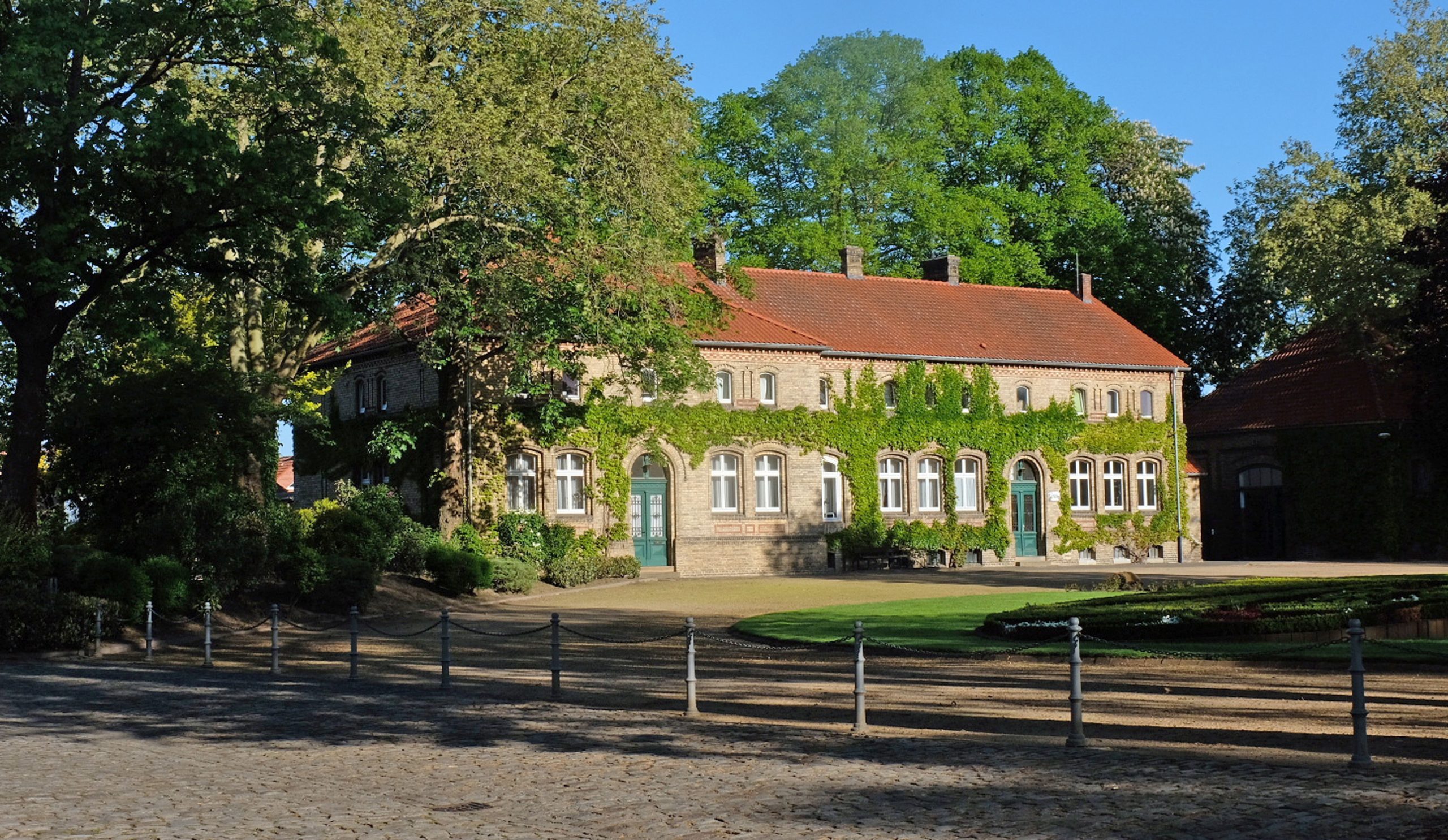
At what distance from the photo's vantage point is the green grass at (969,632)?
18.2 meters

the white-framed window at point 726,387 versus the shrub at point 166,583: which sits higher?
the white-framed window at point 726,387

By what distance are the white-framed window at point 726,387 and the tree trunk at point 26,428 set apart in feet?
69.0

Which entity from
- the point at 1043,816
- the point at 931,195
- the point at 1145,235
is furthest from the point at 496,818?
the point at 1145,235

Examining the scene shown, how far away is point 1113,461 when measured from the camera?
5238 centimetres

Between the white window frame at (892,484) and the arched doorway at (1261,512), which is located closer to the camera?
the white window frame at (892,484)

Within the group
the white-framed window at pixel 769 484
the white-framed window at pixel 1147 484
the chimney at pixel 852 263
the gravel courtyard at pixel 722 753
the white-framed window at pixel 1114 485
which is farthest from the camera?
the white-framed window at pixel 1147 484

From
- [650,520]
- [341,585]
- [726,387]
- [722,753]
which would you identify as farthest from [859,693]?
[726,387]

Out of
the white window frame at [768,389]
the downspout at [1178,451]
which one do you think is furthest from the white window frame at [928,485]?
the downspout at [1178,451]

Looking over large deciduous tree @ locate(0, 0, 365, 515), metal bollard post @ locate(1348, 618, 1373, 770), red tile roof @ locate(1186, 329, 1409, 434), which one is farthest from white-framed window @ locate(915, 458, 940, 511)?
metal bollard post @ locate(1348, 618, 1373, 770)

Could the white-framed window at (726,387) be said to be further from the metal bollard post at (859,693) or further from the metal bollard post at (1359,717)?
the metal bollard post at (1359,717)

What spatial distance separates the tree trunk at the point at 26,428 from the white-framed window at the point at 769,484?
22204mm

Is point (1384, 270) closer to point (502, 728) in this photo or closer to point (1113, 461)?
point (1113, 461)

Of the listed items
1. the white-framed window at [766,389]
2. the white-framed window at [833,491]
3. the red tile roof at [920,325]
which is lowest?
the white-framed window at [833,491]

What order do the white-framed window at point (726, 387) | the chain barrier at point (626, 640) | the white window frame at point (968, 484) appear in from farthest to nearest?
the white window frame at point (968, 484) → the white-framed window at point (726, 387) → the chain barrier at point (626, 640)
